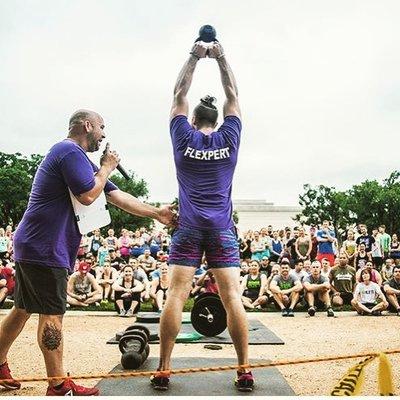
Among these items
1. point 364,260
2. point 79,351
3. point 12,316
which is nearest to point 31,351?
point 79,351

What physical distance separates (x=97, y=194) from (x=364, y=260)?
10.9 meters

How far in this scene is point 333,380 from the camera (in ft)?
14.0

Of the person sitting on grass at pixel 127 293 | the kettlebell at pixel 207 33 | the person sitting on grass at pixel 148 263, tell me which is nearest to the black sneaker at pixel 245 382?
the kettlebell at pixel 207 33

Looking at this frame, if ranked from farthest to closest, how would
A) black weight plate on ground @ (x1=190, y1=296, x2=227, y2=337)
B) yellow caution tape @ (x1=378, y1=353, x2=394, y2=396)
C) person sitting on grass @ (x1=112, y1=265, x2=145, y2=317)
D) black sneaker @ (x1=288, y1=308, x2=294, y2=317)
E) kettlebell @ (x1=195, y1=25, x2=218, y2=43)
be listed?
person sitting on grass @ (x1=112, y1=265, x2=145, y2=317) → black sneaker @ (x1=288, y1=308, x2=294, y2=317) → black weight plate on ground @ (x1=190, y1=296, x2=227, y2=337) → kettlebell @ (x1=195, y1=25, x2=218, y2=43) → yellow caution tape @ (x1=378, y1=353, x2=394, y2=396)

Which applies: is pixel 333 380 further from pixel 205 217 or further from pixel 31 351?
pixel 31 351

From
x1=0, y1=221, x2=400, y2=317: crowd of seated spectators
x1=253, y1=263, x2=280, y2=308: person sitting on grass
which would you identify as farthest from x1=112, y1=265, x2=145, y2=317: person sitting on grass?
x1=253, y1=263, x2=280, y2=308: person sitting on grass

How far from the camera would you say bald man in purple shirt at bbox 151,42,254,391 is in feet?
11.5

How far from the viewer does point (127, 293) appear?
411 inches

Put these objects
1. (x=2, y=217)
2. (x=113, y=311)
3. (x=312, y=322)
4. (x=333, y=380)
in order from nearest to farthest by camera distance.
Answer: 1. (x=333, y=380)
2. (x=312, y=322)
3. (x=113, y=311)
4. (x=2, y=217)

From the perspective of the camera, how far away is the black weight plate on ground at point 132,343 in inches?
178

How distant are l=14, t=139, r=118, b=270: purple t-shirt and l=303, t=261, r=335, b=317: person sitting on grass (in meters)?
8.11

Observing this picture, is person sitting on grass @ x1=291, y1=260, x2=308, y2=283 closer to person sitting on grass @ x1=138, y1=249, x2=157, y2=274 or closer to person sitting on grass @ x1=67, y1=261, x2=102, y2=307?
person sitting on grass @ x1=138, y1=249, x2=157, y2=274

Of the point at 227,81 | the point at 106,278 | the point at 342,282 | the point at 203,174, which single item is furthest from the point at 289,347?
the point at 106,278

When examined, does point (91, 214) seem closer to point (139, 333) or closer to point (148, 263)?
point (139, 333)
